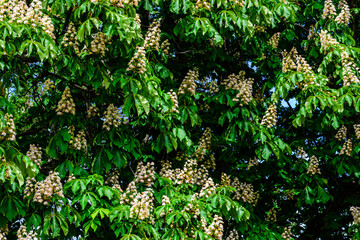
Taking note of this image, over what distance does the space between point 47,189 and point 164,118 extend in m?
1.42

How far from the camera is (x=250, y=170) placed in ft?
Result: 22.3

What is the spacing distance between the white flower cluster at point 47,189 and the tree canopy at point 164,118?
17mm

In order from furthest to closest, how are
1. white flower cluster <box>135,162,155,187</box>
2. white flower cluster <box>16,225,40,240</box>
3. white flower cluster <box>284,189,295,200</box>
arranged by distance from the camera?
white flower cluster <box>284,189,295,200</box> < white flower cluster <box>135,162,155,187</box> < white flower cluster <box>16,225,40,240</box>

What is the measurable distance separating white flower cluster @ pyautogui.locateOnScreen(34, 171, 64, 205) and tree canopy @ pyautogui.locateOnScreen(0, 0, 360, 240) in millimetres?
17

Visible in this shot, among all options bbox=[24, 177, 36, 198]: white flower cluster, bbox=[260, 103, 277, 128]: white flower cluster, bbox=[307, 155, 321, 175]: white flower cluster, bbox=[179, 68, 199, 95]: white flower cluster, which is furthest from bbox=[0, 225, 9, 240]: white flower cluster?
bbox=[307, 155, 321, 175]: white flower cluster

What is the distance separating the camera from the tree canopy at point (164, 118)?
4.68m

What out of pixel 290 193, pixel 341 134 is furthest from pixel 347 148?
pixel 290 193

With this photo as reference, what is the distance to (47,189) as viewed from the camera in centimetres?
487

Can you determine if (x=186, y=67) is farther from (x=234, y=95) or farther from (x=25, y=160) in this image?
(x=25, y=160)

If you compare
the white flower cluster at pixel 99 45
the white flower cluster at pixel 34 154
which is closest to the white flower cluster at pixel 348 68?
the white flower cluster at pixel 99 45

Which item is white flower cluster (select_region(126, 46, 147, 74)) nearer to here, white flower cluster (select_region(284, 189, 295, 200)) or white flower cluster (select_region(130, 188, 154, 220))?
white flower cluster (select_region(130, 188, 154, 220))

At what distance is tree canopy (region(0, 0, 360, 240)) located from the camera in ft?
15.3

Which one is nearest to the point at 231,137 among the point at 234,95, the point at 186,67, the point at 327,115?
the point at 234,95

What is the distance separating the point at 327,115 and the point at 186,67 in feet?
7.71
